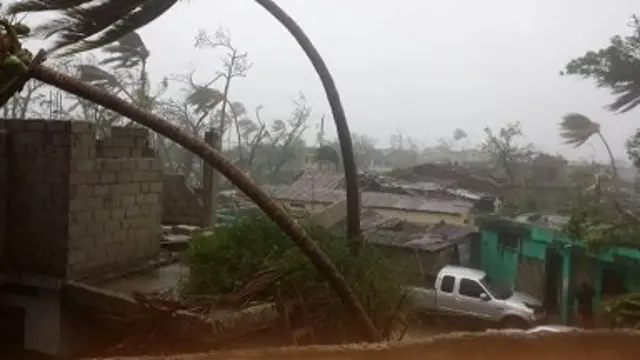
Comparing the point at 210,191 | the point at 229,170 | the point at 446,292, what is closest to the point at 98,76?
the point at 210,191

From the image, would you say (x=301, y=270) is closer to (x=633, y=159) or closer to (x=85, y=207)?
(x=85, y=207)

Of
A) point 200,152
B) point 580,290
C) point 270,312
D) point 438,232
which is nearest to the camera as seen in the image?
point 200,152

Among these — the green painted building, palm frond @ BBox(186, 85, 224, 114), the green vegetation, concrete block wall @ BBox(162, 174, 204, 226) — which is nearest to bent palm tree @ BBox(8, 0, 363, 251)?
the green vegetation

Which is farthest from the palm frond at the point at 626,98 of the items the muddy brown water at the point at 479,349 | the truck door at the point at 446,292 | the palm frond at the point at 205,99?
the palm frond at the point at 205,99

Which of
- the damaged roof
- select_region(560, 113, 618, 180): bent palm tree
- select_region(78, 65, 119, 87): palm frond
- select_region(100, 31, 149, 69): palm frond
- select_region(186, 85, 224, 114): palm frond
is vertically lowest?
the damaged roof

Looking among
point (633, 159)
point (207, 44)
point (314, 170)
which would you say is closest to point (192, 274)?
point (314, 170)

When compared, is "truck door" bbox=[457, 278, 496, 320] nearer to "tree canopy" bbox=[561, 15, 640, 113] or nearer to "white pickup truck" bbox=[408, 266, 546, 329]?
"white pickup truck" bbox=[408, 266, 546, 329]

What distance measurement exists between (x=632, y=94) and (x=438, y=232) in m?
0.74

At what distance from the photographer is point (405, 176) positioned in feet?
7.28

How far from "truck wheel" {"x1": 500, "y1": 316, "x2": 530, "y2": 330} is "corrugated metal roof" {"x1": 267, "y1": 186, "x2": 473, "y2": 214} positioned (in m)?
0.42

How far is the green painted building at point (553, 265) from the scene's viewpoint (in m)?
1.99

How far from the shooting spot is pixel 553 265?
6.69ft

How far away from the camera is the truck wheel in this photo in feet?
6.00

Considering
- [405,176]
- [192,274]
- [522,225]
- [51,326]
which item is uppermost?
[405,176]
